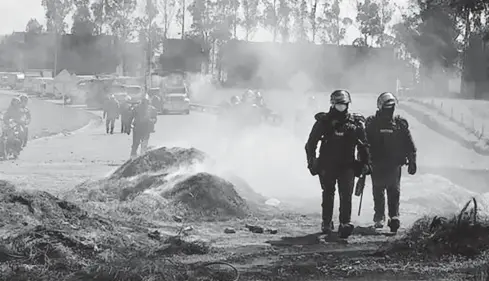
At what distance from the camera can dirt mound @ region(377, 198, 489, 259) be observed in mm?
7348

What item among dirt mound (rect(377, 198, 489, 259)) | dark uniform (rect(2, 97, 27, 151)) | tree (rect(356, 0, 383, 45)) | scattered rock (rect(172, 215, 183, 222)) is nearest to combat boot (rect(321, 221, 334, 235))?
dirt mound (rect(377, 198, 489, 259))

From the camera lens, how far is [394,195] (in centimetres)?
984

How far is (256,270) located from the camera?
22.4 ft

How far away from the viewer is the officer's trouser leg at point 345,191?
29.1ft

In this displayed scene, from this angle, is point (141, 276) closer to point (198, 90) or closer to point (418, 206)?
point (418, 206)

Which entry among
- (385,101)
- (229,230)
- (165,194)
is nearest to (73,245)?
(229,230)

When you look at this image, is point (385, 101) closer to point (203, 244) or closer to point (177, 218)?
point (177, 218)

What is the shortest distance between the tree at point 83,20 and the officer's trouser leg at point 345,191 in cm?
4023

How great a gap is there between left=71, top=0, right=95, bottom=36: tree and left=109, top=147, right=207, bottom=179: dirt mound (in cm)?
3558

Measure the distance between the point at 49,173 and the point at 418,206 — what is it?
25.6 feet

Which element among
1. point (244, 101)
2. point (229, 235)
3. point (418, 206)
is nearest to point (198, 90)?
point (244, 101)

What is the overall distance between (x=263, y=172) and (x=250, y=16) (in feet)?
78.2

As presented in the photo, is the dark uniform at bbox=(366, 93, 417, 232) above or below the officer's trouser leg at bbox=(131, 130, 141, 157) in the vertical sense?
above

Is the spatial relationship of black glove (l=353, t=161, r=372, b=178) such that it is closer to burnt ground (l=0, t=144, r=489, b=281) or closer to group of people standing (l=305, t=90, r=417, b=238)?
group of people standing (l=305, t=90, r=417, b=238)
